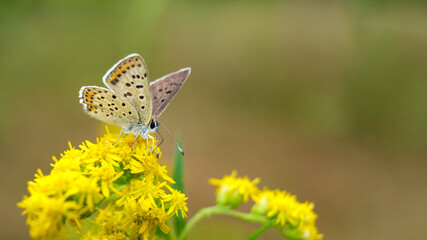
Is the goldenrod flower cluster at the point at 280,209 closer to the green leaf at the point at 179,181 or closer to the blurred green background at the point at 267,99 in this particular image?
the green leaf at the point at 179,181

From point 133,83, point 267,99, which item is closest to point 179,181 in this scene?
point 133,83

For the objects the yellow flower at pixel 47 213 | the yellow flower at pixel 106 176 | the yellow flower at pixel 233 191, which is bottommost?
the yellow flower at pixel 47 213

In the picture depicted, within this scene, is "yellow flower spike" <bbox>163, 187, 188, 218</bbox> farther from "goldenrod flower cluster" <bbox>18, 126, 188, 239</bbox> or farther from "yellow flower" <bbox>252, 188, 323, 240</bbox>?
"yellow flower" <bbox>252, 188, 323, 240</bbox>

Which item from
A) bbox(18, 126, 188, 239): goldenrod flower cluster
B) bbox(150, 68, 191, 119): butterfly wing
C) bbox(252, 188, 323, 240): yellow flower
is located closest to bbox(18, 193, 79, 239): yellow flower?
bbox(18, 126, 188, 239): goldenrod flower cluster

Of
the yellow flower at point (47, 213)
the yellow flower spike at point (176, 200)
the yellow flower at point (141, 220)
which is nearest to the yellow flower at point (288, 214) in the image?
the yellow flower spike at point (176, 200)

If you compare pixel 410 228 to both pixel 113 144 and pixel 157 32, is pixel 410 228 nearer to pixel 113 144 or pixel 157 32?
pixel 113 144

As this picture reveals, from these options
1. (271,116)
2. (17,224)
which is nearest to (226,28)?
(271,116)
